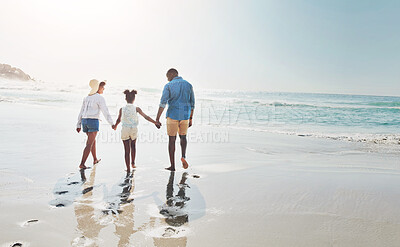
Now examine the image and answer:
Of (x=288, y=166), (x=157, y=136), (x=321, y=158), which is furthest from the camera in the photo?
(x=157, y=136)

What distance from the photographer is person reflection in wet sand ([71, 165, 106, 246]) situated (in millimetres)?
2557

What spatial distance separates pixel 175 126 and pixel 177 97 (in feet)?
1.98

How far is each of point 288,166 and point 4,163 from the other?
5669mm

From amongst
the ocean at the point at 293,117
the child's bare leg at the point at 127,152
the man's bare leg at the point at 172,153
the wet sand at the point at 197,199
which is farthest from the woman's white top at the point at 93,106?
the ocean at the point at 293,117

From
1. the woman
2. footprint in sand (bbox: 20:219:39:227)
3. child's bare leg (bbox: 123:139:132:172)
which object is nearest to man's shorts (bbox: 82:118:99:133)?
the woman

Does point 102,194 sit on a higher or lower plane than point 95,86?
lower

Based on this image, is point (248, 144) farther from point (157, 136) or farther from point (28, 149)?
point (28, 149)

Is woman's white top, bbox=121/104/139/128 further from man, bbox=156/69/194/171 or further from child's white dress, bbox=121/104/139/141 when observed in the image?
man, bbox=156/69/194/171

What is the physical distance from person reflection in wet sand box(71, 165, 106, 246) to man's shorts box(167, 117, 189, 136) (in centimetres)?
195

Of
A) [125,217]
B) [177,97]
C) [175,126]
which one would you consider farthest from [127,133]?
[125,217]

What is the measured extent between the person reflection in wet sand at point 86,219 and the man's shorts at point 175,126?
1.95 m

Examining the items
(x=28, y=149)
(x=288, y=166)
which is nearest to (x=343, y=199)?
(x=288, y=166)

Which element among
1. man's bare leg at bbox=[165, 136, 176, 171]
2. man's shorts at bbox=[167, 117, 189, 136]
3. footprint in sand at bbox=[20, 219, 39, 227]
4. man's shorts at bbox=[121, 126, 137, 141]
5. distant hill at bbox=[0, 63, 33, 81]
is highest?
distant hill at bbox=[0, 63, 33, 81]

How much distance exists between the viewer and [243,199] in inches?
147
